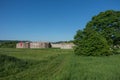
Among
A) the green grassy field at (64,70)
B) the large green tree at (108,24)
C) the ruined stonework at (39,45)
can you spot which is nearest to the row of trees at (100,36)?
the large green tree at (108,24)

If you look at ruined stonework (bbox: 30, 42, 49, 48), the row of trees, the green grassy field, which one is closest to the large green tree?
the row of trees

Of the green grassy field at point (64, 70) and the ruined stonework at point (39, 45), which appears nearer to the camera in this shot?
the green grassy field at point (64, 70)

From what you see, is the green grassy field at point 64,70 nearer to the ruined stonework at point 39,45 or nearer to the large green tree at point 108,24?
the large green tree at point 108,24

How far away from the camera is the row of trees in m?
39.0

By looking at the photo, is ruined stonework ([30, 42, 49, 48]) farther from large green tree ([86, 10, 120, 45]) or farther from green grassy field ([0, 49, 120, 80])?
green grassy field ([0, 49, 120, 80])

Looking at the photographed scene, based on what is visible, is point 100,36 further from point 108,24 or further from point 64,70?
point 64,70

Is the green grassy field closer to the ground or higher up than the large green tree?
closer to the ground

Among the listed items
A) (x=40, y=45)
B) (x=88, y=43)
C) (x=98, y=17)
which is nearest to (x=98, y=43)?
(x=88, y=43)

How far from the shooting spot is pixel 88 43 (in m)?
39.7

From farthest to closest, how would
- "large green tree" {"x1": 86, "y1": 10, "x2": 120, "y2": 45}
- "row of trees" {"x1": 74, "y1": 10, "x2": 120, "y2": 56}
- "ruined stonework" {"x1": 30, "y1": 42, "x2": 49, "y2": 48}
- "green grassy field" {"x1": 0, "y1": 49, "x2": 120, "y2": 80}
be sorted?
"ruined stonework" {"x1": 30, "y1": 42, "x2": 49, "y2": 48}
"large green tree" {"x1": 86, "y1": 10, "x2": 120, "y2": 45}
"row of trees" {"x1": 74, "y1": 10, "x2": 120, "y2": 56}
"green grassy field" {"x1": 0, "y1": 49, "x2": 120, "y2": 80}

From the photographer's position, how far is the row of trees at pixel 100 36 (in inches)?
1534

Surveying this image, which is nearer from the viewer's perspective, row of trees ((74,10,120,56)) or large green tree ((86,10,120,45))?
row of trees ((74,10,120,56))

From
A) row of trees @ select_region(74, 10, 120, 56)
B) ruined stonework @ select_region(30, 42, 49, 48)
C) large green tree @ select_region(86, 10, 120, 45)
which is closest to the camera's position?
row of trees @ select_region(74, 10, 120, 56)

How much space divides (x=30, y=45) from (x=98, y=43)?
115932 millimetres
